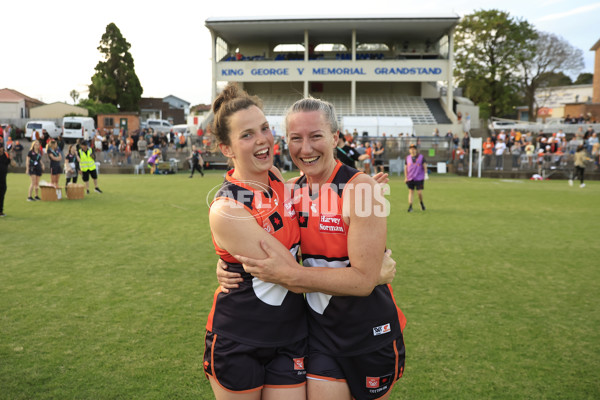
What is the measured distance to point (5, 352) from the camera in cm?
438

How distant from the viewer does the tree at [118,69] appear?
2549 inches

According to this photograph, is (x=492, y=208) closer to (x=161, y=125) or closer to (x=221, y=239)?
(x=221, y=239)

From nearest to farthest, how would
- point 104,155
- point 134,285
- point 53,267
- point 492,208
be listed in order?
point 134,285 → point 53,267 → point 492,208 → point 104,155

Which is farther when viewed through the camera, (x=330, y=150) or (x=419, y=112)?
(x=419, y=112)

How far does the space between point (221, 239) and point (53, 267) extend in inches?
247

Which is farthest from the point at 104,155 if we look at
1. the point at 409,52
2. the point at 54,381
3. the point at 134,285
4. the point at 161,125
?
the point at 409,52

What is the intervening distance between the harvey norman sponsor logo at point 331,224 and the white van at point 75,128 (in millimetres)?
41009

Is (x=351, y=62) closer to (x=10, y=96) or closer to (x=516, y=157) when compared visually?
(x=516, y=157)

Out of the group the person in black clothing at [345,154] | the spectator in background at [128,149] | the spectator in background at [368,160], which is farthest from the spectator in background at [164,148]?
the person in black clothing at [345,154]

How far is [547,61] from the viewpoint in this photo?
178ft

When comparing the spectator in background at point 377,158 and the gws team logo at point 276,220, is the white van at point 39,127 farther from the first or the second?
the gws team logo at point 276,220

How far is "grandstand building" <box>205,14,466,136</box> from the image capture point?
141 feet

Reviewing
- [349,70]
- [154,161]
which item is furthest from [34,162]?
[349,70]

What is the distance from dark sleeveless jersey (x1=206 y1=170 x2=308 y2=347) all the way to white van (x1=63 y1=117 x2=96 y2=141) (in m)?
40.8
